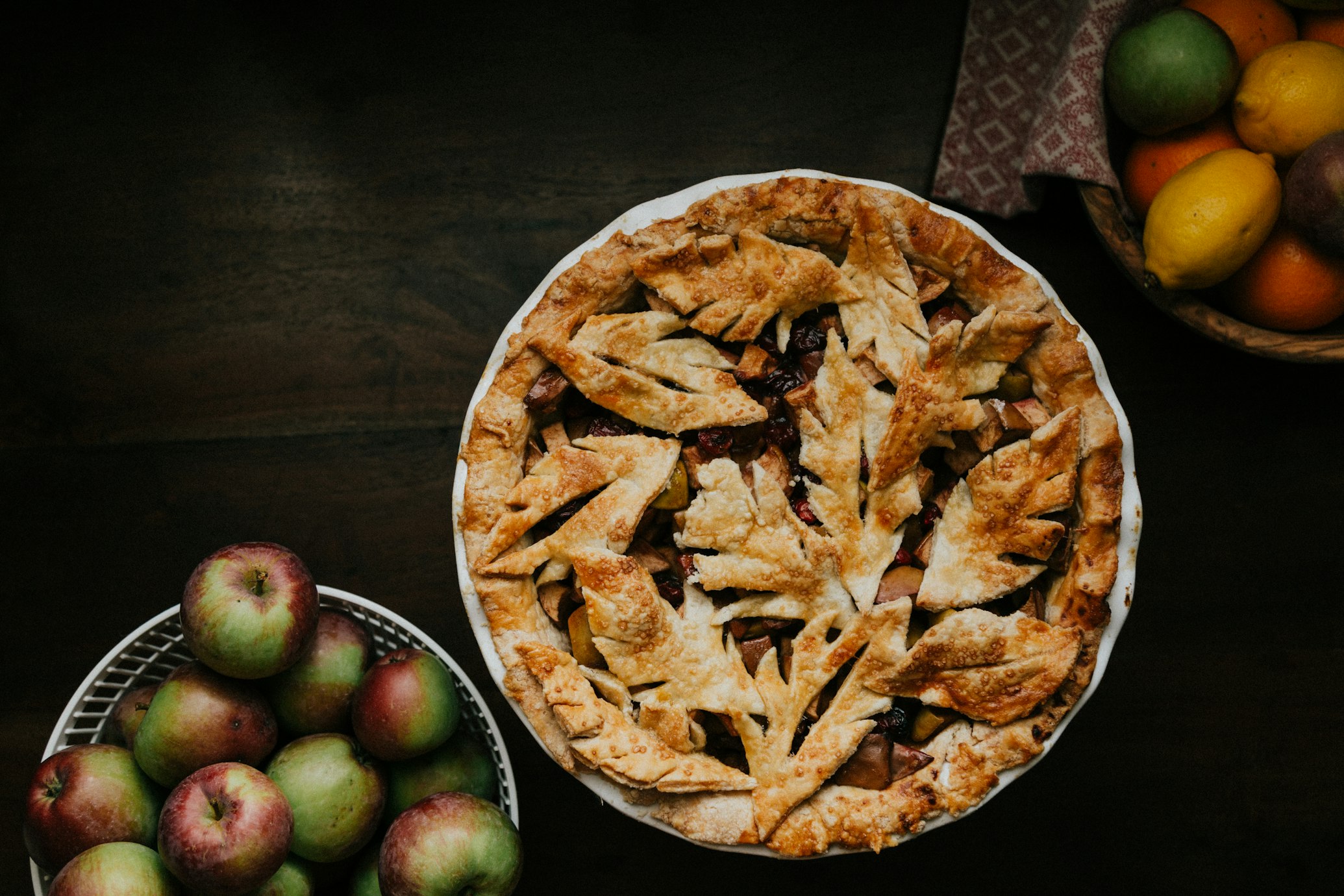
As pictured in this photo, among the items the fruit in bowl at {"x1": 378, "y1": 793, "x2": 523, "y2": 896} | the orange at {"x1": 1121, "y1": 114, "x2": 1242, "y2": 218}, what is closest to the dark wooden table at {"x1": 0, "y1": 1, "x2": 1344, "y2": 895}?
the orange at {"x1": 1121, "y1": 114, "x2": 1242, "y2": 218}

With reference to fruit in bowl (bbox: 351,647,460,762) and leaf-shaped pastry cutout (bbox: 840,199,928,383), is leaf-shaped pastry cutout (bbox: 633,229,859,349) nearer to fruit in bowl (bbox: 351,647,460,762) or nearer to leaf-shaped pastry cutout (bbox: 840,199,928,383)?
leaf-shaped pastry cutout (bbox: 840,199,928,383)

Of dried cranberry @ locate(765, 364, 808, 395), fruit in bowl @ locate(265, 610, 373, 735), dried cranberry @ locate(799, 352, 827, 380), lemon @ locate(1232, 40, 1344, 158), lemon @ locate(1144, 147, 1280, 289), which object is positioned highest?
lemon @ locate(1232, 40, 1344, 158)

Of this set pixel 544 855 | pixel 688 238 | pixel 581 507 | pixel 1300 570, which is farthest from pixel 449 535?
pixel 1300 570

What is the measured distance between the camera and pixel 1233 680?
2.39 m

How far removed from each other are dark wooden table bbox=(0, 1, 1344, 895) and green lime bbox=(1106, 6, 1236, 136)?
1.33 ft

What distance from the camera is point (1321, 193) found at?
182 centimetres

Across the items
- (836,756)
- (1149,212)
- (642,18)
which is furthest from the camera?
(642,18)

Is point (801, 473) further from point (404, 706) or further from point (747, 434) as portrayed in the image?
point (404, 706)

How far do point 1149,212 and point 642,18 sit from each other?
122 cm

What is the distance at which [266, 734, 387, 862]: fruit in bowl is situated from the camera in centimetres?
187

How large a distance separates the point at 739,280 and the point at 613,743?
87 cm

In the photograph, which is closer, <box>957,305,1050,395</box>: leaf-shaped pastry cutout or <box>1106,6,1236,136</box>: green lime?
<box>957,305,1050,395</box>: leaf-shaped pastry cutout

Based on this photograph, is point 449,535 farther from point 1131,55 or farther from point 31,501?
point 1131,55

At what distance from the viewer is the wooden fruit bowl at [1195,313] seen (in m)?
1.98
